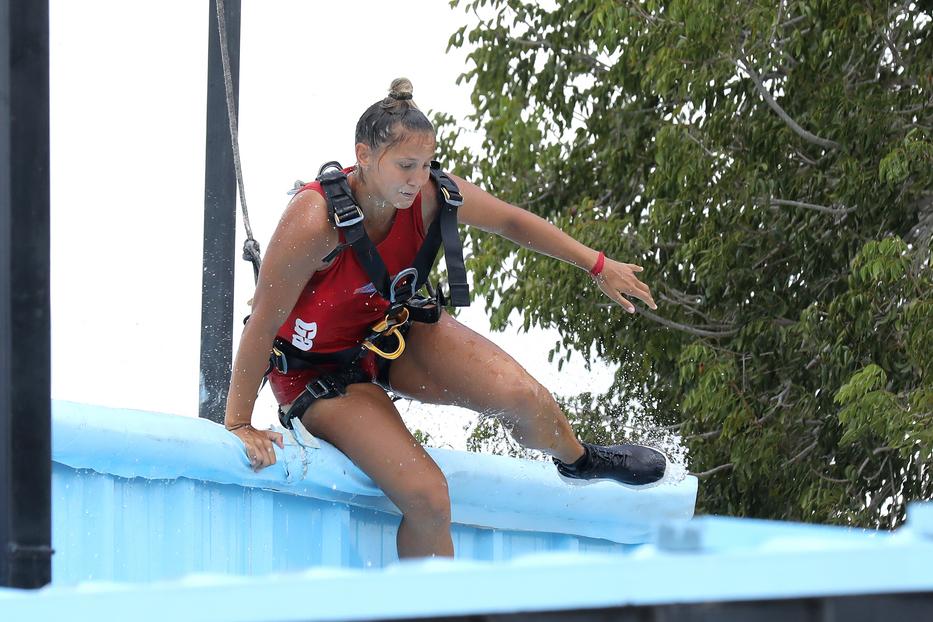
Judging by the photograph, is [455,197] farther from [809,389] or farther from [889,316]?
[809,389]

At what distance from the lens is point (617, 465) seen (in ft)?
13.4

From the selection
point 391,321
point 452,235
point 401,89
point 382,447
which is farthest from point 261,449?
point 401,89

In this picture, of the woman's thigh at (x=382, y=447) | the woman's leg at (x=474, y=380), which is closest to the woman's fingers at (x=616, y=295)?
the woman's leg at (x=474, y=380)

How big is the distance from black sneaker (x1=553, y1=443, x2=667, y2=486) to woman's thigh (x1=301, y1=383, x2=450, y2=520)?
23.7 inches

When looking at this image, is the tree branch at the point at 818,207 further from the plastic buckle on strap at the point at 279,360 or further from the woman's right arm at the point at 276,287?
the woman's right arm at the point at 276,287

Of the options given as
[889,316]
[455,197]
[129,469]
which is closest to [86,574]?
[129,469]

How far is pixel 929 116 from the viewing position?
8.66m

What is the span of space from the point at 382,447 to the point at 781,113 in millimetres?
6170

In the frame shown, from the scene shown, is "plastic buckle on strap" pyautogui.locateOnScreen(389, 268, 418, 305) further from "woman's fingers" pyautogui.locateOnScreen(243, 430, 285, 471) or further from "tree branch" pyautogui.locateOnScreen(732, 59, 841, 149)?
"tree branch" pyautogui.locateOnScreen(732, 59, 841, 149)

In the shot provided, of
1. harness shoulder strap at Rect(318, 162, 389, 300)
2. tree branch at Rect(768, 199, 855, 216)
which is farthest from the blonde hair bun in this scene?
tree branch at Rect(768, 199, 855, 216)

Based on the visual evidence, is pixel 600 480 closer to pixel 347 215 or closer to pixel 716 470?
pixel 347 215

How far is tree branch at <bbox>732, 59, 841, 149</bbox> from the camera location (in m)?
8.80

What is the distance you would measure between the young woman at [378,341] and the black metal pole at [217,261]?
1316 millimetres

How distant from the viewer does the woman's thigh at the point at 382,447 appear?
351 cm
